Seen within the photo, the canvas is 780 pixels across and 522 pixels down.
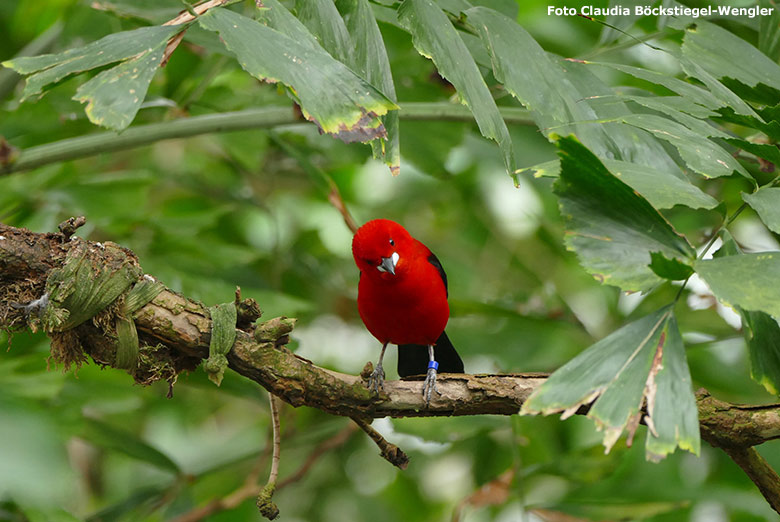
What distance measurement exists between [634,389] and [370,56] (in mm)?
731

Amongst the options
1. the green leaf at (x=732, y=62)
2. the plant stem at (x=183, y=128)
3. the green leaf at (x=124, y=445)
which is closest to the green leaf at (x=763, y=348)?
the green leaf at (x=732, y=62)

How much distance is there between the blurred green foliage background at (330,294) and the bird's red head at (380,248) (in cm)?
36

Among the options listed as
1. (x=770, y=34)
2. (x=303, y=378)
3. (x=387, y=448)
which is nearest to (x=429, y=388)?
(x=387, y=448)

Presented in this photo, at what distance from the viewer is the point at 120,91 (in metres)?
1.10

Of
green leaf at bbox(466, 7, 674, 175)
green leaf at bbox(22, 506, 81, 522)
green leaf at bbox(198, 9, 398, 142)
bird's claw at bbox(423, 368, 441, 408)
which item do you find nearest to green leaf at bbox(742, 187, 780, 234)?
green leaf at bbox(466, 7, 674, 175)

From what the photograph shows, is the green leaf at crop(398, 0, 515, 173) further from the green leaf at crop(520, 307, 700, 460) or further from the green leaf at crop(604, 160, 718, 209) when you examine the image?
the green leaf at crop(520, 307, 700, 460)

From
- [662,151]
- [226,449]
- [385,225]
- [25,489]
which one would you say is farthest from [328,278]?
[25,489]

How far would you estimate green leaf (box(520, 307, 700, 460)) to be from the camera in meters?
0.95

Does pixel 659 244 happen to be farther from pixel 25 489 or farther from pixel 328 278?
pixel 328 278

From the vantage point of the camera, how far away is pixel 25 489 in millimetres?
1048

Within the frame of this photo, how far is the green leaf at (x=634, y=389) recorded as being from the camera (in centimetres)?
95

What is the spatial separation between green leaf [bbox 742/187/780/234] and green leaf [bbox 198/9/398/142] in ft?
1.78

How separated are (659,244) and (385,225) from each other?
1253mm

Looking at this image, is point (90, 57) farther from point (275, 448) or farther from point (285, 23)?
point (275, 448)
